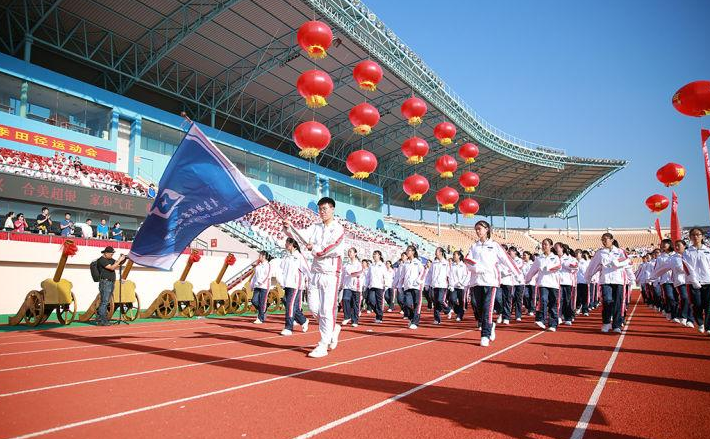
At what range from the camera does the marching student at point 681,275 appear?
8.61m

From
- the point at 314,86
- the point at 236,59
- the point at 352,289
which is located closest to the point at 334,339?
the point at 352,289

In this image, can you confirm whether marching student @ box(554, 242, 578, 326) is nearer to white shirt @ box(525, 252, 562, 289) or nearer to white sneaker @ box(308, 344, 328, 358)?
white shirt @ box(525, 252, 562, 289)

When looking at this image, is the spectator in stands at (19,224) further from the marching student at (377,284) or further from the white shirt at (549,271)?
the white shirt at (549,271)

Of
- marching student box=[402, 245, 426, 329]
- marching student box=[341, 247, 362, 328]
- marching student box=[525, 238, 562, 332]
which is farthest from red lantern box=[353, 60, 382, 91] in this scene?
marching student box=[525, 238, 562, 332]

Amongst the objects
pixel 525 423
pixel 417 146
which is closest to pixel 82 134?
pixel 417 146

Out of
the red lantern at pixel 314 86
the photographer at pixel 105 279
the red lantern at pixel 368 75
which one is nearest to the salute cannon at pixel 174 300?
the photographer at pixel 105 279

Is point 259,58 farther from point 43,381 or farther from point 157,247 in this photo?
point 43,381

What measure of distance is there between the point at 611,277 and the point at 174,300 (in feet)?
33.6

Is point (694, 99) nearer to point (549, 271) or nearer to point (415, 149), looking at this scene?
point (549, 271)

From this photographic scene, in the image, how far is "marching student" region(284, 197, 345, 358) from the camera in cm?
614

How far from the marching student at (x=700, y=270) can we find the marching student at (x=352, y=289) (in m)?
6.63

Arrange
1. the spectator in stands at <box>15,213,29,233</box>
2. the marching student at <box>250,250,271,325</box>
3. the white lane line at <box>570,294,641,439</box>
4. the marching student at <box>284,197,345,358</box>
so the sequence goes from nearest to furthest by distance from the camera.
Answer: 1. the white lane line at <box>570,294,641,439</box>
2. the marching student at <box>284,197,345,358</box>
3. the marching student at <box>250,250,271,325</box>
4. the spectator in stands at <box>15,213,29,233</box>

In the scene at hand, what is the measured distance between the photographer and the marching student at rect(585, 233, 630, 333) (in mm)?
9768

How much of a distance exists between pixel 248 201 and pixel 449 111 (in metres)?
28.6
